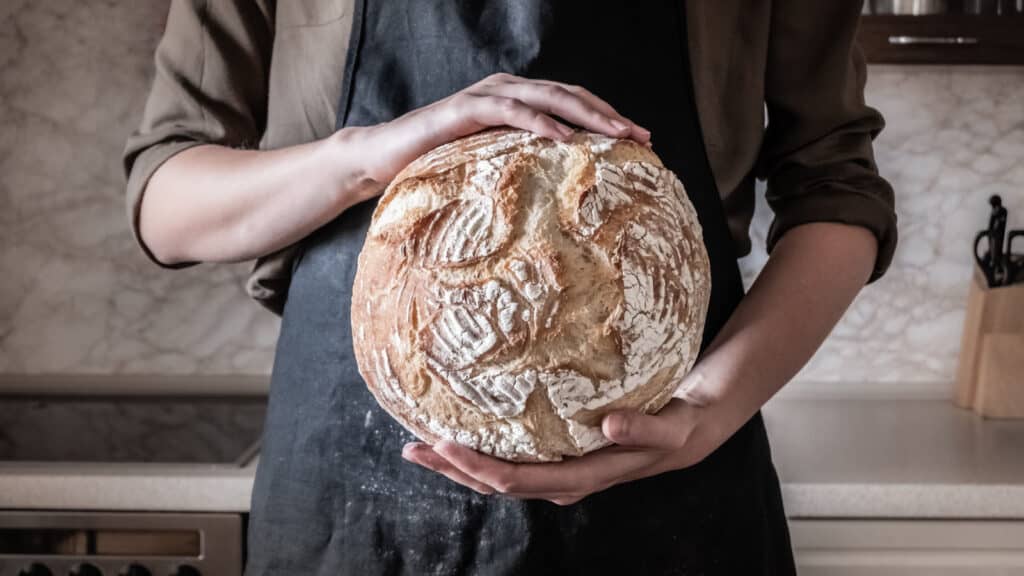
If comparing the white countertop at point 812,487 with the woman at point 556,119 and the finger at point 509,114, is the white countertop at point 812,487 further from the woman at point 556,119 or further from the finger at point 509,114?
the finger at point 509,114

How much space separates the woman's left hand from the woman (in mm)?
92

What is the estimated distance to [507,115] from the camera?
714mm

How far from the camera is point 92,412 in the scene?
1856 mm

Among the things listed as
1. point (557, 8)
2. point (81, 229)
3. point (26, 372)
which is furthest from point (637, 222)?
point (26, 372)

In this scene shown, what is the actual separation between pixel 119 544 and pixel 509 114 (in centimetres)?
109

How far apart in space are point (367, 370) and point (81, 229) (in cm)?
145

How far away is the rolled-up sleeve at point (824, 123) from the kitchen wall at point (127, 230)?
86cm

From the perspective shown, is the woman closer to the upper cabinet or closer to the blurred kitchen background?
the upper cabinet

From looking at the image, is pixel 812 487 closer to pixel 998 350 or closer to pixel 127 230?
pixel 998 350

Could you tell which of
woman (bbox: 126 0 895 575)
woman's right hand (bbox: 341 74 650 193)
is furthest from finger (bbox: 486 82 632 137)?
woman (bbox: 126 0 895 575)

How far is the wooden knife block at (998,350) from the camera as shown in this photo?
1.80 meters

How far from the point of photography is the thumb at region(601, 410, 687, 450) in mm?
716

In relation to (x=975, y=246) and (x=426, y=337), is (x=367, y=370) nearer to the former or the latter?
(x=426, y=337)

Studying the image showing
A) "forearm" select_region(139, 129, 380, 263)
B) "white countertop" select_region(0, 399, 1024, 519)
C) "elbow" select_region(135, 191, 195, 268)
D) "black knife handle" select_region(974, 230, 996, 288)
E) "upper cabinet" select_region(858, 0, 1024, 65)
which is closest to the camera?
"forearm" select_region(139, 129, 380, 263)
